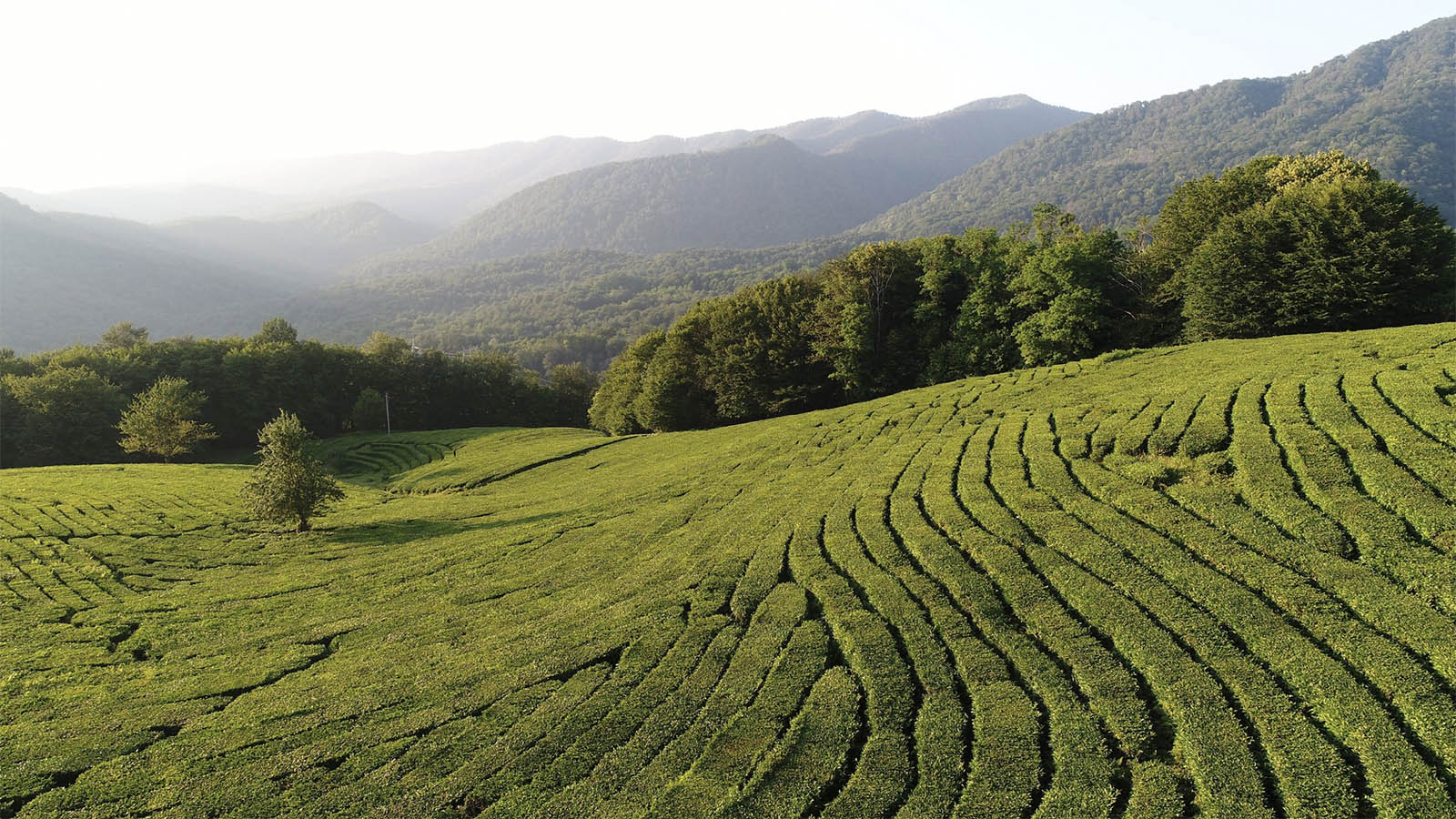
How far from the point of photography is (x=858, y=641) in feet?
46.1

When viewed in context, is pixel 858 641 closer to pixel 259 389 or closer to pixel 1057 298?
pixel 1057 298

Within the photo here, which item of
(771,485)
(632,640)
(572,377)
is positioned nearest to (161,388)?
(572,377)

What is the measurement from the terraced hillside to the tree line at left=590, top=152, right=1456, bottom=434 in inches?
497

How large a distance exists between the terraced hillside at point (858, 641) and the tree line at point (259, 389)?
50.9 m

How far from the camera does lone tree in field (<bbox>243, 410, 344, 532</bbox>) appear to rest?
29.1 metres

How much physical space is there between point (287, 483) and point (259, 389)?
6151cm

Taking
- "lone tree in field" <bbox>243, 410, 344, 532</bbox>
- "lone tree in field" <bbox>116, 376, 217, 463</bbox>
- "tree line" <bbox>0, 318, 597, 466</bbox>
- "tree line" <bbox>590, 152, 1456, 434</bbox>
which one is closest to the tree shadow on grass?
"lone tree in field" <bbox>243, 410, 344, 532</bbox>

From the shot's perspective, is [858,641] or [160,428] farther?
[160,428]

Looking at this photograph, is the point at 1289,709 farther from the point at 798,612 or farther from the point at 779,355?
the point at 779,355

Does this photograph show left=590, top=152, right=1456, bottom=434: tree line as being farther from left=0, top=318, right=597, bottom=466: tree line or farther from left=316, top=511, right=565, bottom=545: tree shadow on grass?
left=0, top=318, right=597, bottom=466: tree line

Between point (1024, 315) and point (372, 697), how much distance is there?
4997 centimetres

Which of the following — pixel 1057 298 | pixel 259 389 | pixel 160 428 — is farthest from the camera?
pixel 259 389

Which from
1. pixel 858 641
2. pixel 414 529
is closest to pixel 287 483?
pixel 414 529

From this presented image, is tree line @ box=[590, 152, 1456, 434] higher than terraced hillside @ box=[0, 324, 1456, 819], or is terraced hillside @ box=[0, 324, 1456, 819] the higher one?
tree line @ box=[590, 152, 1456, 434]
